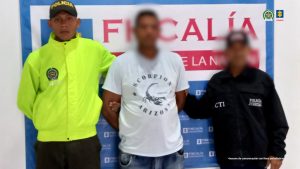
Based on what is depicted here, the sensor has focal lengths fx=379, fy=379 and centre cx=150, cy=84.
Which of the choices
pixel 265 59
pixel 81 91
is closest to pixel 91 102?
pixel 81 91

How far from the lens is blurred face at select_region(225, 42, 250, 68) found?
1076 millimetres

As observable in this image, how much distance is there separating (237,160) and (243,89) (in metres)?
0.23

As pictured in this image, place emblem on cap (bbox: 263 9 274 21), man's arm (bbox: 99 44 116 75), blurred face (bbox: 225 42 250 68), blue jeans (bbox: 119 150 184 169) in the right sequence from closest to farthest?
blurred face (bbox: 225 42 250 68), blue jeans (bbox: 119 150 184 169), man's arm (bbox: 99 44 116 75), emblem on cap (bbox: 263 9 274 21)

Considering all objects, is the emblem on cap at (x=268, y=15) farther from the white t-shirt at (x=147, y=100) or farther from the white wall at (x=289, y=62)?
the white t-shirt at (x=147, y=100)

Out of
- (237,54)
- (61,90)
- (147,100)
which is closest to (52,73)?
(61,90)

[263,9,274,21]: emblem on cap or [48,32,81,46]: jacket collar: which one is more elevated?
[263,9,274,21]: emblem on cap

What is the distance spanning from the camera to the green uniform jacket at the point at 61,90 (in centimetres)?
120

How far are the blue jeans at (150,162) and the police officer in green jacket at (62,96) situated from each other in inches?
4.5

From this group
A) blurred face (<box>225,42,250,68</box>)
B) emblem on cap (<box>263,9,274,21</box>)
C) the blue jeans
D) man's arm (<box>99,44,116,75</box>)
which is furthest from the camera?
emblem on cap (<box>263,9,274,21</box>)

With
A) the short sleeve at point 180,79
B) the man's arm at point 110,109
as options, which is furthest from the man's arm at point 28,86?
the short sleeve at point 180,79

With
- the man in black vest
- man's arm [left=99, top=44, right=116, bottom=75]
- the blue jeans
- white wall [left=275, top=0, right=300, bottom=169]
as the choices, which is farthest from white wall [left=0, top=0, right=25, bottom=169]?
white wall [left=275, top=0, right=300, bottom=169]

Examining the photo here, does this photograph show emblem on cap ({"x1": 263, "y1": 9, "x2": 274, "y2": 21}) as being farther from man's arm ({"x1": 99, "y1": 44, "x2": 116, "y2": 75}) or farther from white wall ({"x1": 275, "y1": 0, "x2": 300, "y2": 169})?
man's arm ({"x1": 99, "y1": 44, "x2": 116, "y2": 75})

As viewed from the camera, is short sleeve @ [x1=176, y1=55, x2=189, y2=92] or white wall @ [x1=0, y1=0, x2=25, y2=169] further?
white wall @ [x1=0, y1=0, x2=25, y2=169]

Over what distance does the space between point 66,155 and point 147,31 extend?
18.9 inches
